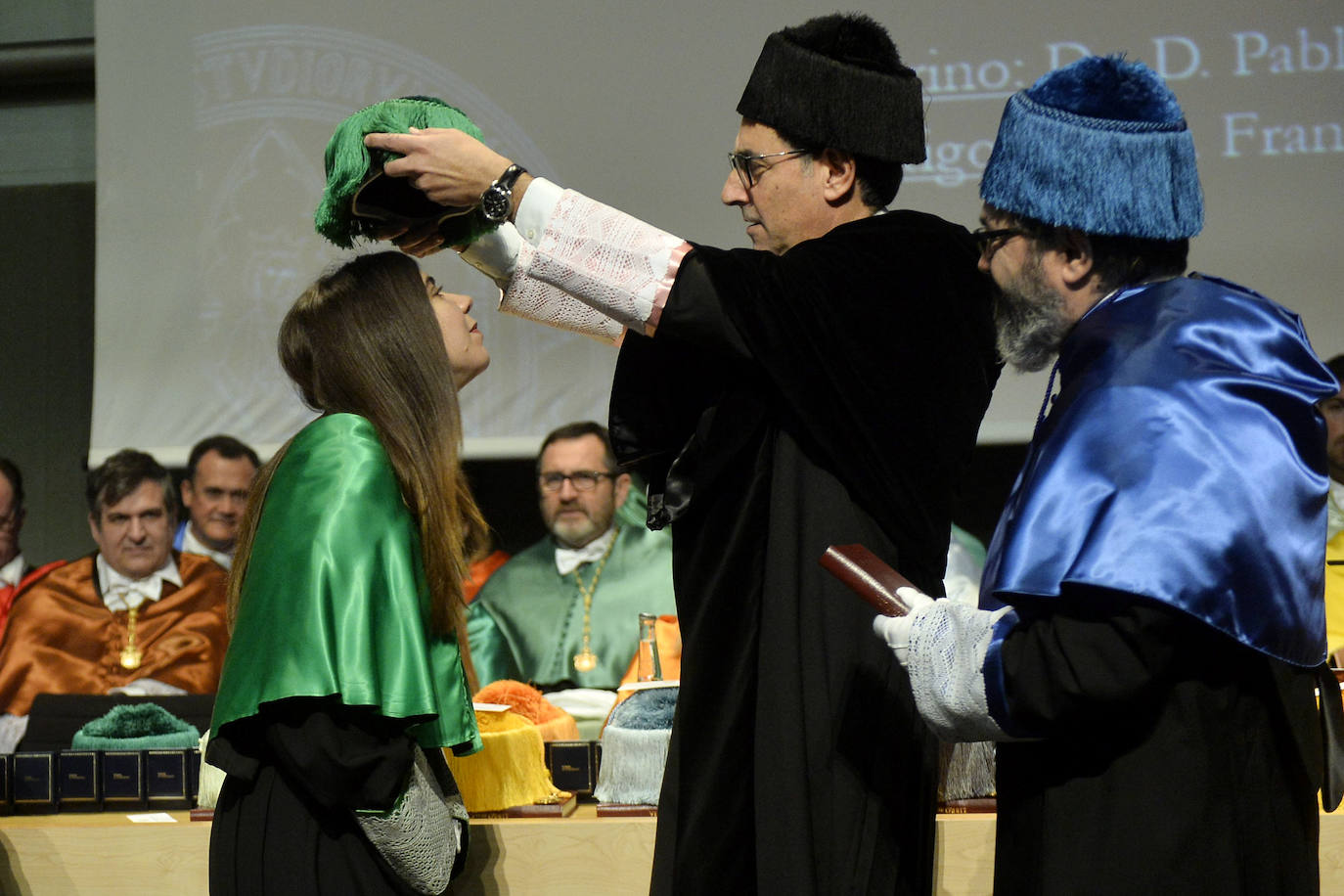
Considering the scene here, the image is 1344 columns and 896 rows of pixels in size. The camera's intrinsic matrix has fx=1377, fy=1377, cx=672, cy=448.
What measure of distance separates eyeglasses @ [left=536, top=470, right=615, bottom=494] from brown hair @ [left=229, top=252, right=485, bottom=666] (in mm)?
2722

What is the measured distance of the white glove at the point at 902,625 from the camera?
140 centimetres

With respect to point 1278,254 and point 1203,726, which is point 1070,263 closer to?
point 1203,726

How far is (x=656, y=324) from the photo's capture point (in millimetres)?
1548

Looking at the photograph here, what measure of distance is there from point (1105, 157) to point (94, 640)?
14.1 feet

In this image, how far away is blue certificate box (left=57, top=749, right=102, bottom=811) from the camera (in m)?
2.59

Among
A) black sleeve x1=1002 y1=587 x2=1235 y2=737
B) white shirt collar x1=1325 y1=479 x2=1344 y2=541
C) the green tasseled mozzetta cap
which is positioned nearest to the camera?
black sleeve x1=1002 y1=587 x2=1235 y2=737

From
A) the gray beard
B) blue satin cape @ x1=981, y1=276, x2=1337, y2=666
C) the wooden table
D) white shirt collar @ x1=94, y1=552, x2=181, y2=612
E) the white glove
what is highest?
the gray beard

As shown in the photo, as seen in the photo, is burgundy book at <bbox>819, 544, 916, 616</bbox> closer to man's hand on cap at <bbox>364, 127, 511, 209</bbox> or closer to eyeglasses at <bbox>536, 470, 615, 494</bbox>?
man's hand on cap at <bbox>364, 127, 511, 209</bbox>

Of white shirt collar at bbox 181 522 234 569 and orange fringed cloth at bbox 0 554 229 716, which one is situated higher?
white shirt collar at bbox 181 522 234 569

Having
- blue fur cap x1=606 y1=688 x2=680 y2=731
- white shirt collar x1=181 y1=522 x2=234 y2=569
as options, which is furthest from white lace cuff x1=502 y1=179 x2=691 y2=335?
white shirt collar x1=181 y1=522 x2=234 y2=569

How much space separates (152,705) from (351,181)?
149cm

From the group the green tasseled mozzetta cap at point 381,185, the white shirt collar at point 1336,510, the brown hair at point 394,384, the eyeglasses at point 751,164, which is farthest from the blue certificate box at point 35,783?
the white shirt collar at point 1336,510

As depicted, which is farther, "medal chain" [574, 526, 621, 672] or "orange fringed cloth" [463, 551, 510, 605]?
"orange fringed cloth" [463, 551, 510, 605]

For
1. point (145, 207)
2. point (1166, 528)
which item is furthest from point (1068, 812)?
point (145, 207)
